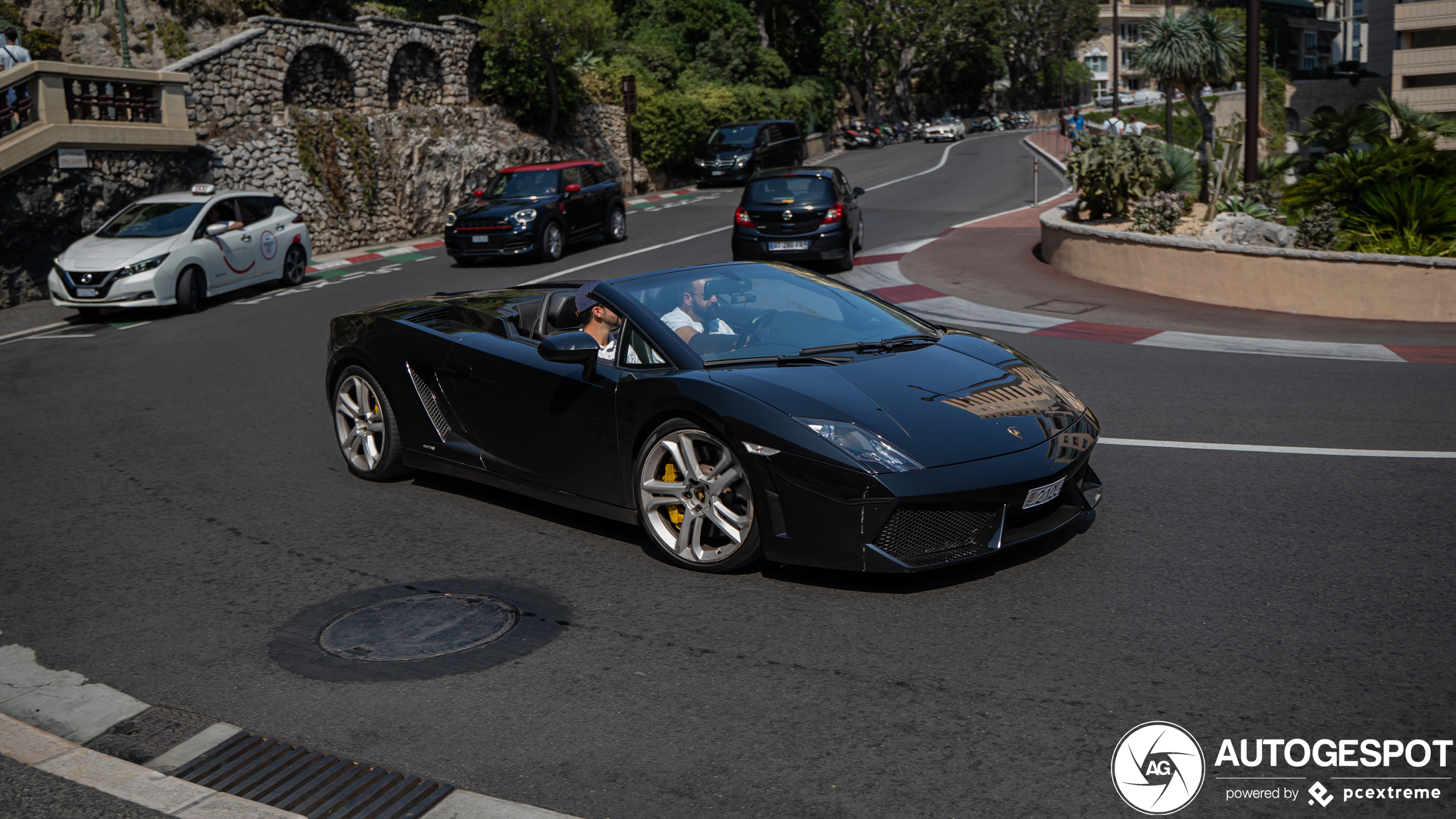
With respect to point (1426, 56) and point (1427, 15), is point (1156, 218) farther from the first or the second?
point (1427, 15)

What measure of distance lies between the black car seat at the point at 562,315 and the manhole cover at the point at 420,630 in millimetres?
1628

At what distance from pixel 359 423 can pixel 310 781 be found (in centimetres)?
375

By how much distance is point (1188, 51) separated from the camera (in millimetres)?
51938

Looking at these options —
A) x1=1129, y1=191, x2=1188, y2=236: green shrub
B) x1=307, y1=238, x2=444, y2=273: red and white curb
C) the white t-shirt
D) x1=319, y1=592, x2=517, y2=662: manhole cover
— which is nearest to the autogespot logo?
x1=319, y1=592, x2=517, y2=662: manhole cover

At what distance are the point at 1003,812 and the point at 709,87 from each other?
45.4 meters

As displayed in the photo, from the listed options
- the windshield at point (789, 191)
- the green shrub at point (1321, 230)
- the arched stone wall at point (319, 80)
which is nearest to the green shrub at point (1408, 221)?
the green shrub at point (1321, 230)

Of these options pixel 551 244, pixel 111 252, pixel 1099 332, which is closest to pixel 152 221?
pixel 111 252

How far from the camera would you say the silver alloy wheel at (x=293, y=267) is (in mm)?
19547

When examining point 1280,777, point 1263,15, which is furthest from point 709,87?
point 1263,15

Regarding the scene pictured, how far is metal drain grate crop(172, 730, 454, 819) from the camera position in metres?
3.50

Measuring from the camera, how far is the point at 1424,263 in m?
12.7

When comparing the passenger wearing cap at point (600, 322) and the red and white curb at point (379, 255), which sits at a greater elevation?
the passenger wearing cap at point (600, 322)

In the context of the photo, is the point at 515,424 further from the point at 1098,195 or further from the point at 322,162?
the point at 322,162

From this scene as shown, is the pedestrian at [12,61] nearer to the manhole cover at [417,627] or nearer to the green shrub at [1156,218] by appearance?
the green shrub at [1156,218]
